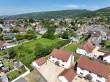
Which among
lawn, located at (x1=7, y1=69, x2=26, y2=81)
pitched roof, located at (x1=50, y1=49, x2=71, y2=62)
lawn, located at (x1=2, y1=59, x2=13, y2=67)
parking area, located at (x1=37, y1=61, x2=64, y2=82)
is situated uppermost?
pitched roof, located at (x1=50, y1=49, x2=71, y2=62)

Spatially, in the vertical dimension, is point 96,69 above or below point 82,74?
above

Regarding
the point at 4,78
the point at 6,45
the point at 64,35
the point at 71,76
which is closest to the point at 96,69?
the point at 71,76

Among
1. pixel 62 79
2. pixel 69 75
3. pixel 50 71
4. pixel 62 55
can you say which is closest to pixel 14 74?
pixel 50 71

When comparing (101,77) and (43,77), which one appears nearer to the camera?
(101,77)

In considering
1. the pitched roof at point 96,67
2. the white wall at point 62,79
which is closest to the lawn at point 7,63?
the white wall at point 62,79

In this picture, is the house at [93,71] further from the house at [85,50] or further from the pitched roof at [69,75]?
the house at [85,50]

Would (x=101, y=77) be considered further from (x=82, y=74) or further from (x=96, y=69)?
(x=82, y=74)

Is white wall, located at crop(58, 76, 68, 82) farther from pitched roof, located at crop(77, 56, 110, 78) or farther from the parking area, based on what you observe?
pitched roof, located at crop(77, 56, 110, 78)

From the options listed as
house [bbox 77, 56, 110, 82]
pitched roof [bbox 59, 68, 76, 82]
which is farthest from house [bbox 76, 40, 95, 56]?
pitched roof [bbox 59, 68, 76, 82]
